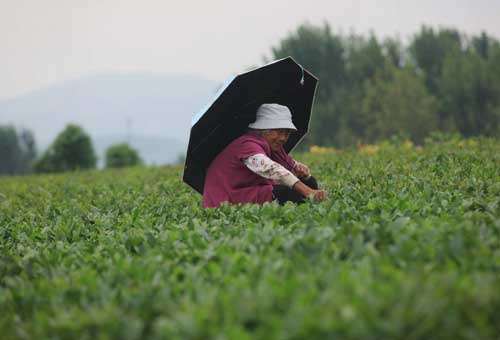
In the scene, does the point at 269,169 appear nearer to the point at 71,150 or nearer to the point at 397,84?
the point at 71,150

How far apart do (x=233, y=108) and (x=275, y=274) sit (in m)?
2.71

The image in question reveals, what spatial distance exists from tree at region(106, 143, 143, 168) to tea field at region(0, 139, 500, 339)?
25.2 metres

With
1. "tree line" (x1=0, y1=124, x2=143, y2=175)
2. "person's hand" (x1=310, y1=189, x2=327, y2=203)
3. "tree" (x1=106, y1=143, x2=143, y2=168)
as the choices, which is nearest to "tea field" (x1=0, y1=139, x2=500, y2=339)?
"person's hand" (x1=310, y1=189, x2=327, y2=203)

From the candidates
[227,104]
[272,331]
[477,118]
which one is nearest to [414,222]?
[272,331]

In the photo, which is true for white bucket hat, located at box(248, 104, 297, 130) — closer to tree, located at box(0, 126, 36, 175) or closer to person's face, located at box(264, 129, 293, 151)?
person's face, located at box(264, 129, 293, 151)

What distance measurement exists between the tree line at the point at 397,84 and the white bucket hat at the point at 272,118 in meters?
29.9

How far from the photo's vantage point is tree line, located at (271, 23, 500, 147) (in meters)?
36.7

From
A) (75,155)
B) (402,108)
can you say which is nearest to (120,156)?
(75,155)

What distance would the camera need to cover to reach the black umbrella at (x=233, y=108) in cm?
509

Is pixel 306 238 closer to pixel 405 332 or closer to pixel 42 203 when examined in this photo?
pixel 405 332

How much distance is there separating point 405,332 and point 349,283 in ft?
1.01

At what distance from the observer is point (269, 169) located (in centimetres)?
480

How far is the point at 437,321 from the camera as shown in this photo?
2.17 m

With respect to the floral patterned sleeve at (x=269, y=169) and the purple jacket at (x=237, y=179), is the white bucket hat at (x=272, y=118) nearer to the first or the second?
the purple jacket at (x=237, y=179)
